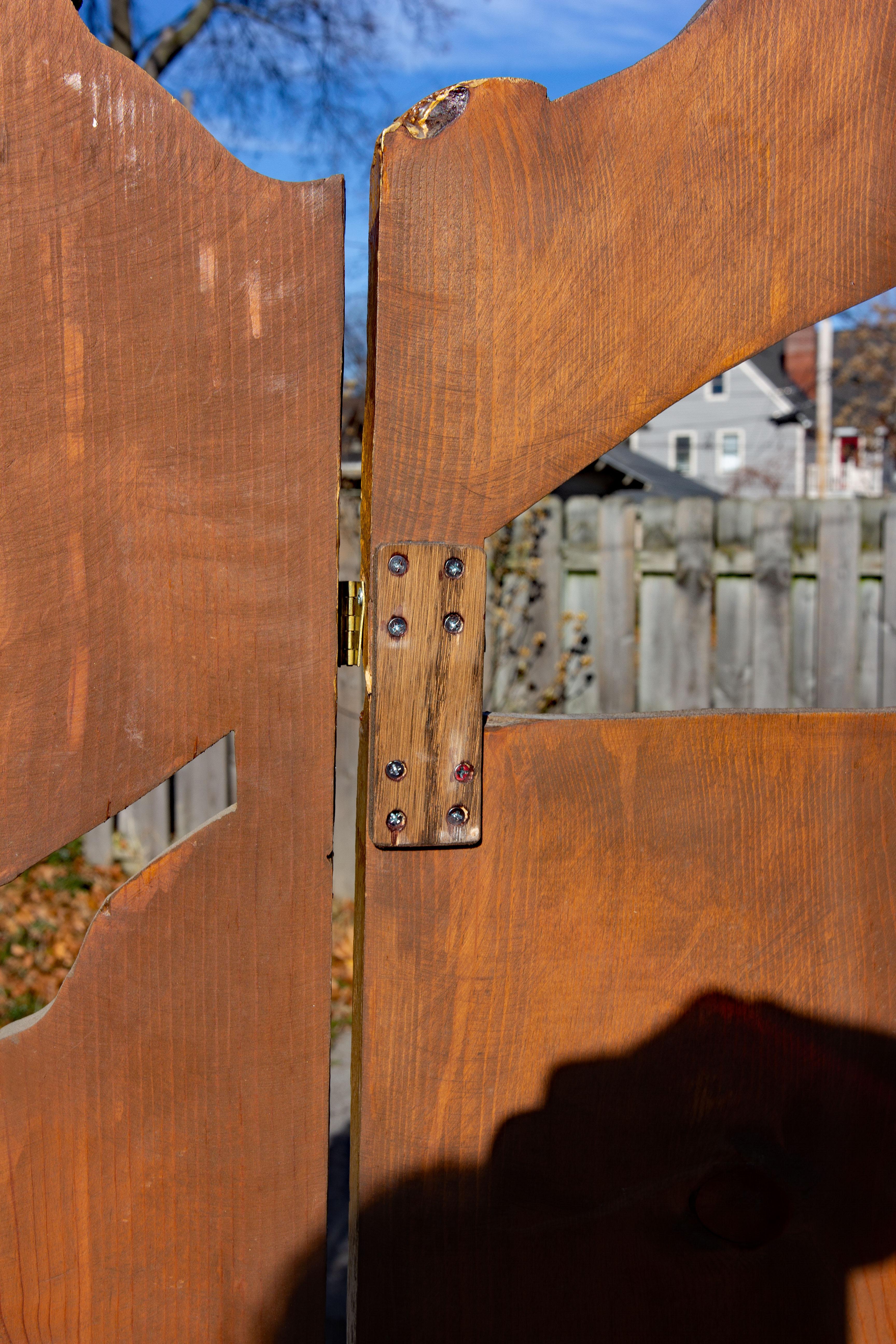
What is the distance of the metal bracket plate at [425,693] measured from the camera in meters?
0.87

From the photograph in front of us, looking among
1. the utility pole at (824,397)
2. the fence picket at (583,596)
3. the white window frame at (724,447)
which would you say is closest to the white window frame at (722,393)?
the white window frame at (724,447)

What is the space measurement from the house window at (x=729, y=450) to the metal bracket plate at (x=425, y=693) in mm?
36426

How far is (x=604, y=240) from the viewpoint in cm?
88

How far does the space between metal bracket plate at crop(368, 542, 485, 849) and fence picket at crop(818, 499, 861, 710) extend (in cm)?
355

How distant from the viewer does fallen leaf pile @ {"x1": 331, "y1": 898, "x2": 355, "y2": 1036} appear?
389 cm

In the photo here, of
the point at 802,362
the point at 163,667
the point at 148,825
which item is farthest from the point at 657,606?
the point at 802,362

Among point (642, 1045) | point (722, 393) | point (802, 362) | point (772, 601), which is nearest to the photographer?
point (642, 1045)

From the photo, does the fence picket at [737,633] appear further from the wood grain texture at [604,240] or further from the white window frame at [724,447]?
the white window frame at [724,447]

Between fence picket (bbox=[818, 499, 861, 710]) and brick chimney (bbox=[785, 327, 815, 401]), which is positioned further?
brick chimney (bbox=[785, 327, 815, 401])

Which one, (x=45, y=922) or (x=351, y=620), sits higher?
(x=351, y=620)

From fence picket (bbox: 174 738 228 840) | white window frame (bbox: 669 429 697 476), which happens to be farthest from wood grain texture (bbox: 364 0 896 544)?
white window frame (bbox: 669 429 697 476)

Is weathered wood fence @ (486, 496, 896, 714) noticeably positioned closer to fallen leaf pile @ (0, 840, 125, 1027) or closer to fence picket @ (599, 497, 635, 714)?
fence picket @ (599, 497, 635, 714)

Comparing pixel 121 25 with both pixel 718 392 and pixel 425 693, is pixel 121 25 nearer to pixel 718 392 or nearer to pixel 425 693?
pixel 425 693

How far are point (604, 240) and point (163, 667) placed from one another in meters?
0.54
